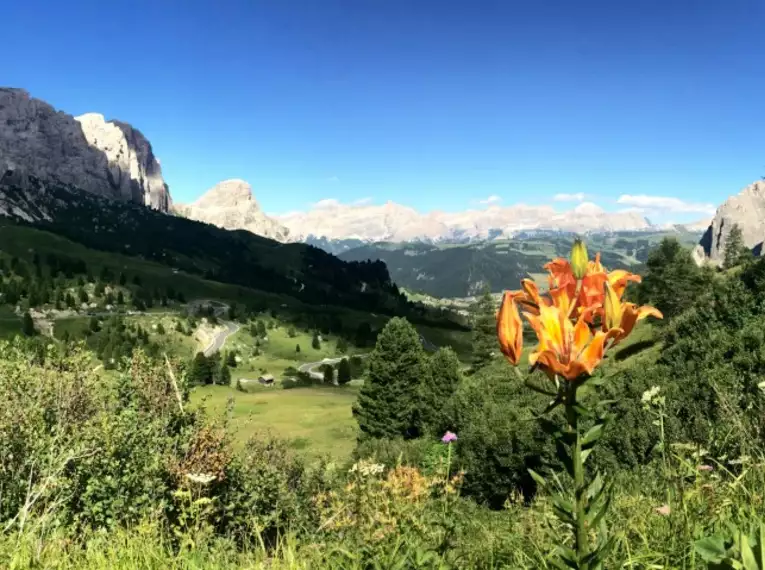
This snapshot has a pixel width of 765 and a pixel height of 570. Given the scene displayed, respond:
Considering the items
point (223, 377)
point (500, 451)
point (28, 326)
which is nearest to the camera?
point (500, 451)

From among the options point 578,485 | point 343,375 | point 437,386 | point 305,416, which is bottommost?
point 343,375

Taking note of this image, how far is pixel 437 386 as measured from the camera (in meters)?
64.0

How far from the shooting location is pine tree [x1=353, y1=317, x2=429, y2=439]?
6725 cm

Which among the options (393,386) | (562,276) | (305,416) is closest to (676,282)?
A: (393,386)

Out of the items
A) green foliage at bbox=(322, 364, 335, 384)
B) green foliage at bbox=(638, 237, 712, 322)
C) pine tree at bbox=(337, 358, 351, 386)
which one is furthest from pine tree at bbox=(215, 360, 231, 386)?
green foliage at bbox=(638, 237, 712, 322)

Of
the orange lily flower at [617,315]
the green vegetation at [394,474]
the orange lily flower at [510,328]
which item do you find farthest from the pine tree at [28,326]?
the orange lily flower at [617,315]

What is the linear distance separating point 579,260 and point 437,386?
206 feet

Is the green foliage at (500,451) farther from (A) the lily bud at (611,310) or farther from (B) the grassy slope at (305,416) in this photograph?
(A) the lily bud at (611,310)

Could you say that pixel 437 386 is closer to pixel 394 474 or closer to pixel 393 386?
pixel 393 386

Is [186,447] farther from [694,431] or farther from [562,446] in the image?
[694,431]

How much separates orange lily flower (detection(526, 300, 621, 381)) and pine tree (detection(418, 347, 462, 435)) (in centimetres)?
6065

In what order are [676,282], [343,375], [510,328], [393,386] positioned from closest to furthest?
[510,328], [393,386], [676,282], [343,375]

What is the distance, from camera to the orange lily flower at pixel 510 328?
8.97ft

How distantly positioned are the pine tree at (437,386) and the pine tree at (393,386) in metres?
1.44
